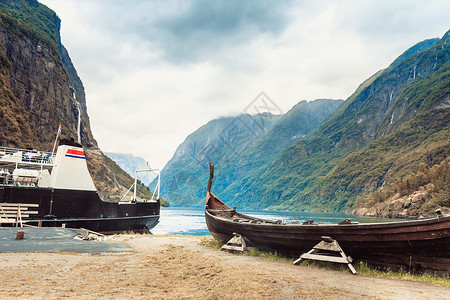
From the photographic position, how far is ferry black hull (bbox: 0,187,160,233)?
21.9 m

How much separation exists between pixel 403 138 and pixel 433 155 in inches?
2034

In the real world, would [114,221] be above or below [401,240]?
below

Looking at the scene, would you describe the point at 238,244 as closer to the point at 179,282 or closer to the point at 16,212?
the point at 179,282

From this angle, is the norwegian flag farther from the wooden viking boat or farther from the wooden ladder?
the wooden viking boat

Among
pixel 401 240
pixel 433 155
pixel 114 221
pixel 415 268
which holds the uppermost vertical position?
pixel 433 155

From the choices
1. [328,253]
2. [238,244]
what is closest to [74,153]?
[238,244]

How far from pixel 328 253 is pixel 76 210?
22415 millimetres

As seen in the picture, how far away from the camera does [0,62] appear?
225 feet

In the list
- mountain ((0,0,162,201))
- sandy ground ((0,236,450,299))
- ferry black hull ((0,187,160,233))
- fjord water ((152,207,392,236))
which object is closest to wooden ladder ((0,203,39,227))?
ferry black hull ((0,187,160,233))

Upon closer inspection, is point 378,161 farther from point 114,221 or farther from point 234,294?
point 234,294

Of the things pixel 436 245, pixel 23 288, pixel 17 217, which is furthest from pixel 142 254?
pixel 17 217

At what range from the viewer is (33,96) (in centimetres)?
8062

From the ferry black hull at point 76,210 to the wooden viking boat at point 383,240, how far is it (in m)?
18.9

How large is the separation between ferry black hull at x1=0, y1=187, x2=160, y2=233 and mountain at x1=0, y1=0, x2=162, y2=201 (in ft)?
112
